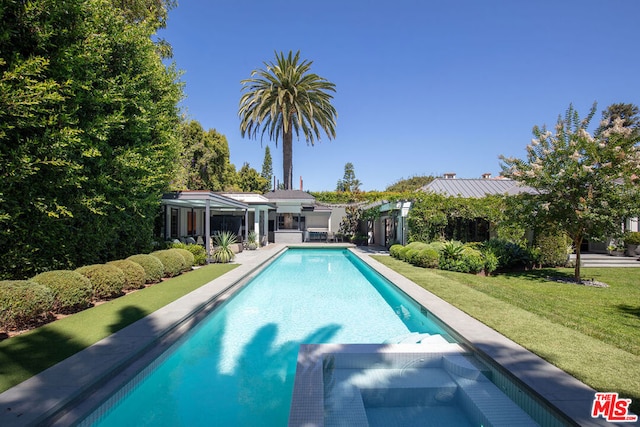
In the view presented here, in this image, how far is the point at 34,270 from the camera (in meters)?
6.86

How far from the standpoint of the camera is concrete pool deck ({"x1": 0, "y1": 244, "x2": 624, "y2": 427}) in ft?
9.59

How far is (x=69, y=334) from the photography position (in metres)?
4.98

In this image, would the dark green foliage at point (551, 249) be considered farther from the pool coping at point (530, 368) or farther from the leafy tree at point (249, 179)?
the leafy tree at point (249, 179)

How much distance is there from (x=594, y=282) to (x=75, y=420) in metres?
12.6

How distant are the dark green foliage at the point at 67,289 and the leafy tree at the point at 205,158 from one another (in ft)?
86.5

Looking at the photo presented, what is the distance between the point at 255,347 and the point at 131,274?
448 centimetres

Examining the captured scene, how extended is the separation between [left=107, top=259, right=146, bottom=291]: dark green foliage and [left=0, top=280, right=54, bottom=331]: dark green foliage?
255cm

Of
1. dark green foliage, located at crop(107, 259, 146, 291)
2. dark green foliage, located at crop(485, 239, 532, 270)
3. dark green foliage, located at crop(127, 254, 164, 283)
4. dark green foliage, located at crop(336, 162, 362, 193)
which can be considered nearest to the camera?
dark green foliage, located at crop(107, 259, 146, 291)

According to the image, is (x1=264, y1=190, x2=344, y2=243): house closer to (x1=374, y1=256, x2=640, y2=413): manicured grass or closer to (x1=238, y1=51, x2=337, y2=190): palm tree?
(x1=238, y1=51, x2=337, y2=190): palm tree

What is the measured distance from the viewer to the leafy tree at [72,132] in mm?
5750

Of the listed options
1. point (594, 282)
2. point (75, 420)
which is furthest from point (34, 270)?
point (594, 282)

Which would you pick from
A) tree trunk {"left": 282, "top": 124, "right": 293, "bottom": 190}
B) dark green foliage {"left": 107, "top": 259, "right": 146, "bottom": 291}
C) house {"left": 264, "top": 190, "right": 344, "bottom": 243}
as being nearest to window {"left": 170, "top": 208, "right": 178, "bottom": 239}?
house {"left": 264, "top": 190, "right": 344, "bottom": 243}

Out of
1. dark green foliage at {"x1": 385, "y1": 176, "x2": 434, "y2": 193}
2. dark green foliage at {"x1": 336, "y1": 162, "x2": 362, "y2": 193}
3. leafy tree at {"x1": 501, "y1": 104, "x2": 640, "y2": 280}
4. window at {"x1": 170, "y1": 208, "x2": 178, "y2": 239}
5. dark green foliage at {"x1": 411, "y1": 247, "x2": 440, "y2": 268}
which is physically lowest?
dark green foliage at {"x1": 411, "y1": 247, "x2": 440, "y2": 268}

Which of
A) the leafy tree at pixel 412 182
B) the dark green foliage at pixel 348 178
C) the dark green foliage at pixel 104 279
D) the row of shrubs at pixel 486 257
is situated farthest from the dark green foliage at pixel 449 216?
the dark green foliage at pixel 348 178
